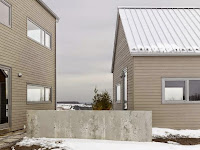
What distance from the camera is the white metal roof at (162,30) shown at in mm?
13141

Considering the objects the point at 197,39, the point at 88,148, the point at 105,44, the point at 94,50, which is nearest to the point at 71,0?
the point at 105,44

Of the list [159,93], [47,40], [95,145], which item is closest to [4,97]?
[95,145]

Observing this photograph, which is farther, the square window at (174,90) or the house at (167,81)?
the square window at (174,90)

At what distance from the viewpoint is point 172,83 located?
13.1 m

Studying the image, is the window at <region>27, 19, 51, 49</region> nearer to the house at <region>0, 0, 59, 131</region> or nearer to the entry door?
the house at <region>0, 0, 59, 131</region>

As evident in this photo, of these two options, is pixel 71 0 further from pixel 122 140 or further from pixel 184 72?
pixel 122 140

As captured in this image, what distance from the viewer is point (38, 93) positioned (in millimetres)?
16531

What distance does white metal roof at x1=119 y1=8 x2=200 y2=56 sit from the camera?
13141 mm

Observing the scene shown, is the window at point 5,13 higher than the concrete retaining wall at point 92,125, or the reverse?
the window at point 5,13

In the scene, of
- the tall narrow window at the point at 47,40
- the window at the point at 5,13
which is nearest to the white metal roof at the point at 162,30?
the tall narrow window at the point at 47,40

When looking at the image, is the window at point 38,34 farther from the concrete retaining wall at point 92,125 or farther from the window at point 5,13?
the concrete retaining wall at point 92,125

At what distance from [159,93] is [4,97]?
625 cm

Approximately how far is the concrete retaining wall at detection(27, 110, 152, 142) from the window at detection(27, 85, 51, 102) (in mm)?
4520

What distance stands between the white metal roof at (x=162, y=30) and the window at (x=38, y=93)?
5403mm
